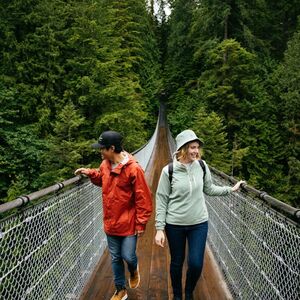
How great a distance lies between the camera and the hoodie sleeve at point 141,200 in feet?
8.47

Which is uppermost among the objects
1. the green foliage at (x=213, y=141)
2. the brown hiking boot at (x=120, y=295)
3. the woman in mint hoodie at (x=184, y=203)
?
the woman in mint hoodie at (x=184, y=203)

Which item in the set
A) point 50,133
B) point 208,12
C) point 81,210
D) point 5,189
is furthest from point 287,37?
point 81,210

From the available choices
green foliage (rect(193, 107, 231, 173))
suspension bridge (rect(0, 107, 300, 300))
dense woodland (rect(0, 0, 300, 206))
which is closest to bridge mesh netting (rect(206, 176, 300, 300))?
suspension bridge (rect(0, 107, 300, 300))

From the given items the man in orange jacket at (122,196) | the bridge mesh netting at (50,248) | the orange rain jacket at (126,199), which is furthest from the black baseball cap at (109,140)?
the bridge mesh netting at (50,248)

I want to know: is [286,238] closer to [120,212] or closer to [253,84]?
Result: [120,212]

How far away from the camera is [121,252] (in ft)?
8.99

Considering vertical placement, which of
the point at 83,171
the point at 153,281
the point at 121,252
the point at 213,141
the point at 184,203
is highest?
the point at 83,171

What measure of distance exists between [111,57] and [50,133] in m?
4.22

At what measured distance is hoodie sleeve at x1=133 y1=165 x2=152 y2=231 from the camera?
258 centimetres

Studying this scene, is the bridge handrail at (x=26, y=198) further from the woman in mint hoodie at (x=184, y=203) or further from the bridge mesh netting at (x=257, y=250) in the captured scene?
the bridge mesh netting at (x=257, y=250)

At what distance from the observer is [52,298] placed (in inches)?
98.1

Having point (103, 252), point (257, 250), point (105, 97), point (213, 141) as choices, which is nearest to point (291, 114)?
point (213, 141)

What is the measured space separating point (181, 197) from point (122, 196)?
1.26 feet

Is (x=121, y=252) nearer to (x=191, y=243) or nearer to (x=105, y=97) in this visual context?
(x=191, y=243)
